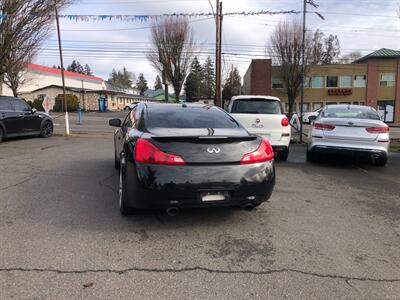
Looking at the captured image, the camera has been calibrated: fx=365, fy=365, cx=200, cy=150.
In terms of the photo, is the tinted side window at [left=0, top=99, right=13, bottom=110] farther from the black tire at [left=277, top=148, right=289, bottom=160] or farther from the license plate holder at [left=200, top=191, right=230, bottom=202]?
the license plate holder at [left=200, top=191, right=230, bottom=202]

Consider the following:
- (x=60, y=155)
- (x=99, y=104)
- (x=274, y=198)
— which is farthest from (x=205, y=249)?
(x=99, y=104)

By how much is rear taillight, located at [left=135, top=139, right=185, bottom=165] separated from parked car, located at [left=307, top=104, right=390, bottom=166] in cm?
528

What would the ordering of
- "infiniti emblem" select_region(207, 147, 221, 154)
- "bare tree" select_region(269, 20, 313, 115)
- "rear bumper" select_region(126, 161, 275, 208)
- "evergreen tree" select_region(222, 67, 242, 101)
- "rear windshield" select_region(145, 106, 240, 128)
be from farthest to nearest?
"evergreen tree" select_region(222, 67, 242, 101), "bare tree" select_region(269, 20, 313, 115), "rear windshield" select_region(145, 106, 240, 128), "infiniti emblem" select_region(207, 147, 221, 154), "rear bumper" select_region(126, 161, 275, 208)

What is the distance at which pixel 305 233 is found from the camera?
421 centimetres

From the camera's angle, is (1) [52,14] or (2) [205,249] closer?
(2) [205,249]

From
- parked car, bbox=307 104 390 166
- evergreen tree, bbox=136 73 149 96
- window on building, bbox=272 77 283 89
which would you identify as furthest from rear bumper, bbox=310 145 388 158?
evergreen tree, bbox=136 73 149 96

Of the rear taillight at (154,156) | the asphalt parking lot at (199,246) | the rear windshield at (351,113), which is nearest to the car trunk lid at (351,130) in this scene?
the rear windshield at (351,113)

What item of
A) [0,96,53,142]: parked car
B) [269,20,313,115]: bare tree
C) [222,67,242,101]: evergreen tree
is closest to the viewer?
[0,96,53,142]: parked car

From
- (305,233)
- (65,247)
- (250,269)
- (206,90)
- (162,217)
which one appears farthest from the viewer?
(206,90)

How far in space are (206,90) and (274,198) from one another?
76.8 metres

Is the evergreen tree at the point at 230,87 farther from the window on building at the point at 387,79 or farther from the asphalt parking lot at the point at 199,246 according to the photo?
the asphalt parking lot at the point at 199,246

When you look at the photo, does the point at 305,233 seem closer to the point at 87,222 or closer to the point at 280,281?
the point at 280,281

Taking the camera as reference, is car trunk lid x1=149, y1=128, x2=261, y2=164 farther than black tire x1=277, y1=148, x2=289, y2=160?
No

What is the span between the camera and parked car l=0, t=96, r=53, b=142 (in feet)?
40.7
